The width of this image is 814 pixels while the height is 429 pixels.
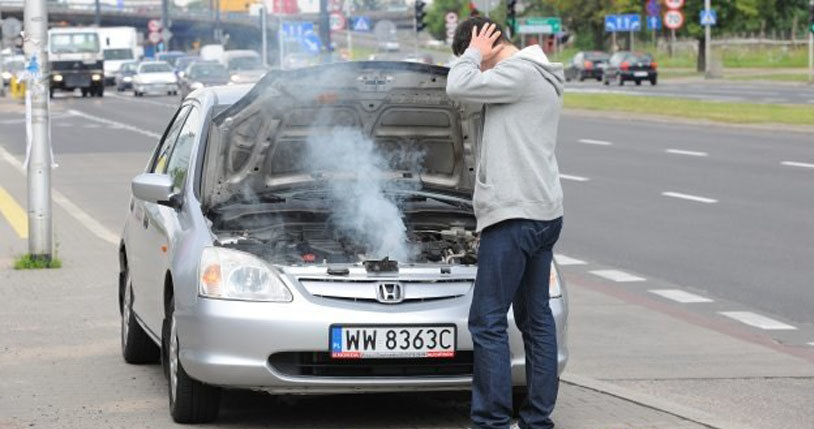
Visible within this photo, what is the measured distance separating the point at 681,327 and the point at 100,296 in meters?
3.95

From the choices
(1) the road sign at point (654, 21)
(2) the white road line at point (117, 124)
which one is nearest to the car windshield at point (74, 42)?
(2) the white road line at point (117, 124)

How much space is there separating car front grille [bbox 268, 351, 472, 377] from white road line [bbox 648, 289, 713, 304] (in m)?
5.22

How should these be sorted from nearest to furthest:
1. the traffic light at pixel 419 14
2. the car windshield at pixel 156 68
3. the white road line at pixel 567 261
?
the white road line at pixel 567 261 < the traffic light at pixel 419 14 < the car windshield at pixel 156 68

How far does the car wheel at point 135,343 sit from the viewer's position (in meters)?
9.59

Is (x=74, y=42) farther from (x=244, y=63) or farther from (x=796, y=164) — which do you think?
(x=796, y=164)

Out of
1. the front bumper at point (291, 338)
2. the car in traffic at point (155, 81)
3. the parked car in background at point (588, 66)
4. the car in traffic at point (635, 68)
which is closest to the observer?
the front bumper at point (291, 338)

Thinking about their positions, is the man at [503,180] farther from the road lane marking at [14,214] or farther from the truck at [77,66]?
the truck at [77,66]

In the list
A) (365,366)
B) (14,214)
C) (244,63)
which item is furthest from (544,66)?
(244,63)

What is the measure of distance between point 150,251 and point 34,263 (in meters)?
5.65

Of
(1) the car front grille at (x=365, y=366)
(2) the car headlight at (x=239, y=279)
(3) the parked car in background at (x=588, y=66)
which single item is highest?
(2) the car headlight at (x=239, y=279)

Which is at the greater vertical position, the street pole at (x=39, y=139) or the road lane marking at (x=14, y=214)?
the street pole at (x=39, y=139)

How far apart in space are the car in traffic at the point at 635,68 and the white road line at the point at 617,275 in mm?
59666

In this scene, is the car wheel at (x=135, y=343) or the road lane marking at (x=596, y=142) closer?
the car wheel at (x=135, y=343)

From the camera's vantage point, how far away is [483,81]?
23.1 feet
